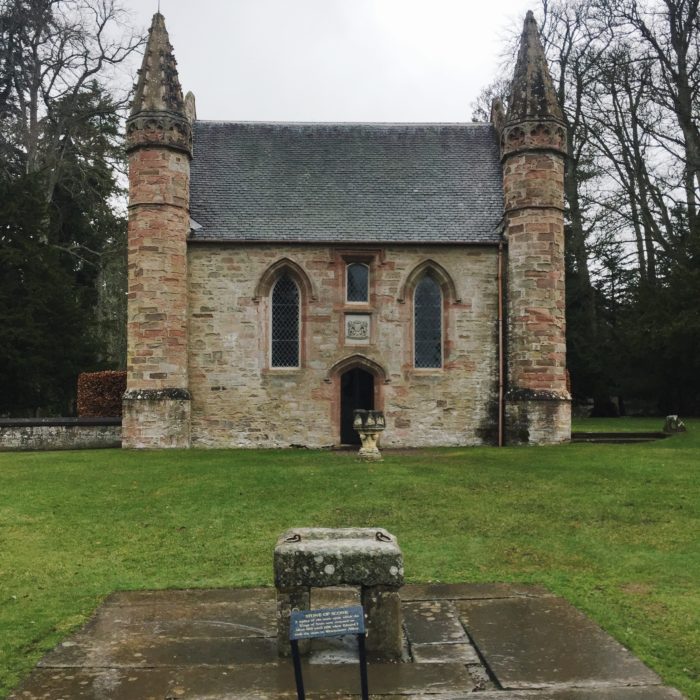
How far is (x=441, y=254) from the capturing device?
21984 millimetres

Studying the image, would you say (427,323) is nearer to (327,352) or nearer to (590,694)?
(327,352)

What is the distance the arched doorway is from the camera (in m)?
21.9

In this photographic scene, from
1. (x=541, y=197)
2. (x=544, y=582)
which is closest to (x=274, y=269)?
(x=541, y=197)

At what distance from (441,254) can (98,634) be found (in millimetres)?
17545

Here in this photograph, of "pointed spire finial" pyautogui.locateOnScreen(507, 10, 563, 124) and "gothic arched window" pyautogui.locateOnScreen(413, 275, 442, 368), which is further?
"gothic arched window" pyautogui.locateOnScreen(413, 275, 442, 368)

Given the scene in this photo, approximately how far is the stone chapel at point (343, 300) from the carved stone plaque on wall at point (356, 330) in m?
0.04

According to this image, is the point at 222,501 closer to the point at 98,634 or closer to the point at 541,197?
the point at 98,634

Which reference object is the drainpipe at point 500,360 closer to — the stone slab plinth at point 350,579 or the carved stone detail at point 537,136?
the carved stone detail at point 537,136

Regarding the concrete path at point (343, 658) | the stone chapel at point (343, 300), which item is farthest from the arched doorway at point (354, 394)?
the concrete path at point (343, 658)

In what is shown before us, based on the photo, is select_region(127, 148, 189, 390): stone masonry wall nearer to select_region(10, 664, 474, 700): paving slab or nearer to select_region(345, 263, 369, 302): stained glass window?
select_region(345, 263, 369, 302): stained glass window

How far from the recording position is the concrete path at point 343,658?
14.9 feet

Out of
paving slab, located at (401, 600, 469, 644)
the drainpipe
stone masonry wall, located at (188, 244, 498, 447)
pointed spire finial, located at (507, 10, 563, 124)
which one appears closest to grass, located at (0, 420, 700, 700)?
paving slab, located at (401, 600, 469, 644)

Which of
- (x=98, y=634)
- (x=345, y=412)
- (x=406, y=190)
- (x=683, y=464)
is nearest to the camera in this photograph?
(x=98, y=634)

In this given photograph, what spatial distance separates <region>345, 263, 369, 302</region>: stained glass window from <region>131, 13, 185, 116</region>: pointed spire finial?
6.27 metres
